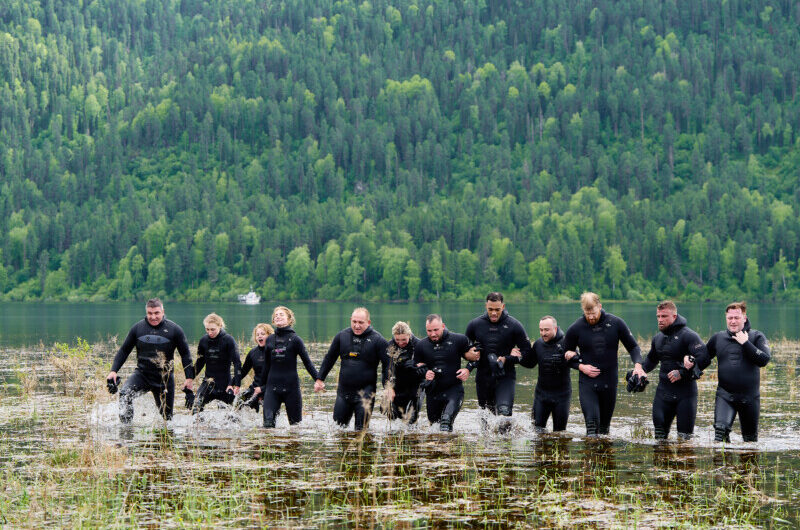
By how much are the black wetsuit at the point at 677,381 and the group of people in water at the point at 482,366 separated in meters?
0.02

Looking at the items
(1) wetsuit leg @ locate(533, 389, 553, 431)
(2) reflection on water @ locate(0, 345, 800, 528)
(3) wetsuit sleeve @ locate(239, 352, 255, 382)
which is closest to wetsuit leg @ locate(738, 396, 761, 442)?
(2) reflection on water @ locate(0, 345, 800, 528)

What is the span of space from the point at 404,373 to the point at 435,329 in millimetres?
1049

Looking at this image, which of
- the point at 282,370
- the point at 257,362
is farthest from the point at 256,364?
the point at 282,370

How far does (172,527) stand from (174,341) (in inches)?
338

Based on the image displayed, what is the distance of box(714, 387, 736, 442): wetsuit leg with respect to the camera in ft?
57.6

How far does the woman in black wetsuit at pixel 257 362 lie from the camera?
2050 centimetres

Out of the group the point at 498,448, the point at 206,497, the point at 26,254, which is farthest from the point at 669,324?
the point at 26,254

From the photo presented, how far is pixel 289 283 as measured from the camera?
7205 inches

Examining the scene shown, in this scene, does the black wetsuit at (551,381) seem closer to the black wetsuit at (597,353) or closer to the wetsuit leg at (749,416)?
the black wetsuit at (597,353)

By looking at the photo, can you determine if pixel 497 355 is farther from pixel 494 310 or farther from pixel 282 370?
pixel 282 370

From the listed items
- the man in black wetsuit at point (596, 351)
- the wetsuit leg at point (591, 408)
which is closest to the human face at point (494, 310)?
the man in black wetsuit at point (596, 351)

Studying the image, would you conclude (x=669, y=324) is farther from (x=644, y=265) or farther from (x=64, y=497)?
(x=644, y=265)

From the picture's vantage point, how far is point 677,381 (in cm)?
1789

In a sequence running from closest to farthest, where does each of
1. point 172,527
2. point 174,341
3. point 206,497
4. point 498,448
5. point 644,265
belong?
point 172,527 → point 206,497 → point 498,448 → point 174,341 → point 644,265
